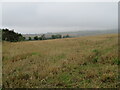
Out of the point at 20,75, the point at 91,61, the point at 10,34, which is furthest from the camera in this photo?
the point at 10,34

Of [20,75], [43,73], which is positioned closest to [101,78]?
[43,73]

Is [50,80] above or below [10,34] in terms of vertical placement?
below

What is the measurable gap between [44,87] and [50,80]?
45cm

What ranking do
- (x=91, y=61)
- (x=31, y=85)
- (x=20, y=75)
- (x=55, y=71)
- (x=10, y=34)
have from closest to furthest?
(x=31, y=85), (x=20, y=75), (x=55, y=71), (x=91, y=61), (x=10, y=34)

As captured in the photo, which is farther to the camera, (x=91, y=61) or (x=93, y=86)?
(x=91, y=61)

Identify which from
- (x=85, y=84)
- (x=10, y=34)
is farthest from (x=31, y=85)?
→ (x=10, y=34)

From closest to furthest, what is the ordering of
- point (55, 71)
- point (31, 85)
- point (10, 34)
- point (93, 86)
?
point (93, 86), point (31, 85), point (55, 71), point (10, 34)

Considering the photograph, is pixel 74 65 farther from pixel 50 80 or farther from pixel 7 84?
pixel 7 84

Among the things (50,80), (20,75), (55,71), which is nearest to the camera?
(50,80)

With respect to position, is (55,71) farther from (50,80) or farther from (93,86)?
(93,86)

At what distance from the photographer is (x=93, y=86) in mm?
3381

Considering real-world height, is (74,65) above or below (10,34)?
below

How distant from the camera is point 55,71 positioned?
182 inches

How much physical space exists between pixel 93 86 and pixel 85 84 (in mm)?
235
